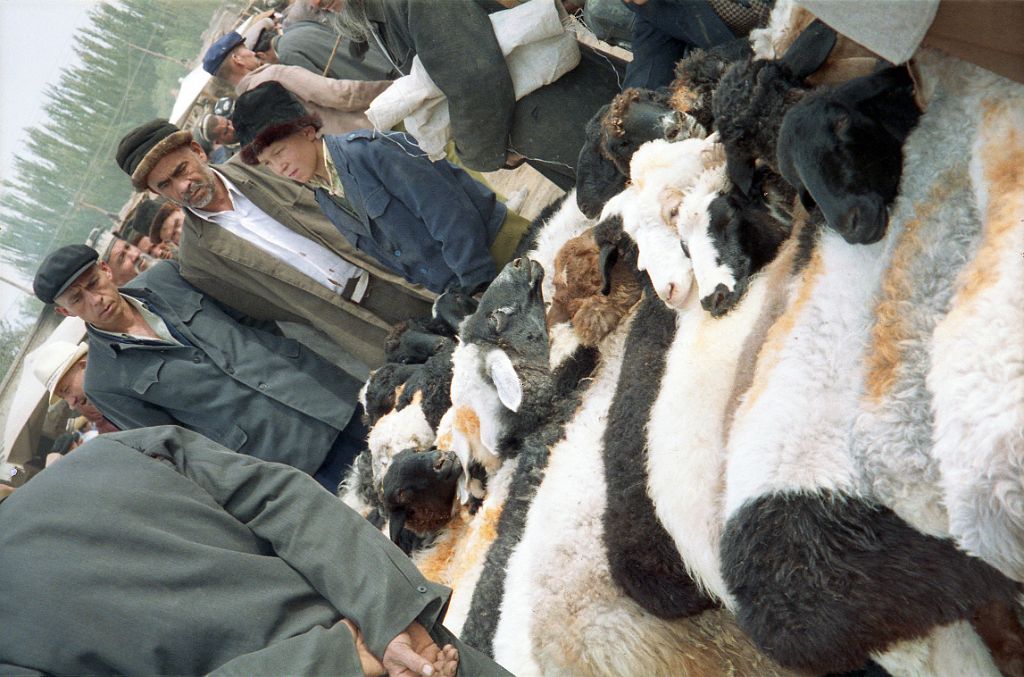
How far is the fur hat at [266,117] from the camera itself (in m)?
3.72

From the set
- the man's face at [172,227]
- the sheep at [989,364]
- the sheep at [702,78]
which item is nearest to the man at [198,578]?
the sheep at [989,364]

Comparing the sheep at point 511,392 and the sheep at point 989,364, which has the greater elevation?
the sheep at point 989,364

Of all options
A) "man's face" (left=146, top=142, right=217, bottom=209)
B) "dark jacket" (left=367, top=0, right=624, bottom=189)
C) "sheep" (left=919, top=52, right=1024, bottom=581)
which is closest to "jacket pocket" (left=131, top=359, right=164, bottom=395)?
"man's face" (left=146, top=142, right=217, bottom=209)

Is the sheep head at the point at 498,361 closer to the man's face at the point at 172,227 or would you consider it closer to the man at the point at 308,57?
the man at the point at 308,57

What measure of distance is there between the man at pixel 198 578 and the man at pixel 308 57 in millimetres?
2878

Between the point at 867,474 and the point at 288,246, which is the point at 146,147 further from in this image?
the point at 867,474

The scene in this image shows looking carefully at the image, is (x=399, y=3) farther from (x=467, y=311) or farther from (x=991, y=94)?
(x=991, y=94)

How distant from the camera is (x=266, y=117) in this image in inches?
146

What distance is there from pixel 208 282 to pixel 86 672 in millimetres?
2611

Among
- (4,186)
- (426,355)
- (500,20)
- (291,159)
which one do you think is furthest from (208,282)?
(500,20)

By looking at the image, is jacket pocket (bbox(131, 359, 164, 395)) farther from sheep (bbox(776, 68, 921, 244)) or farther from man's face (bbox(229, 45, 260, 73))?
sheep (bbox(776, 68, 921, 244))

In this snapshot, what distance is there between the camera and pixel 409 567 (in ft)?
6.03

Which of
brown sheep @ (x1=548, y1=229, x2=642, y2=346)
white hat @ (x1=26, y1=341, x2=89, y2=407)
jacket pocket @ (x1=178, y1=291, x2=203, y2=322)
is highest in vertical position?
brown sheep @ (x1=548, y1=229, x2=642, y2=346)

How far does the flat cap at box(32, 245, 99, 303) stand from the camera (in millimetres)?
3664
